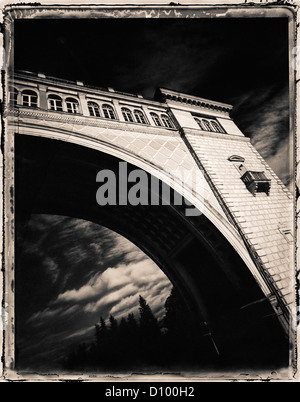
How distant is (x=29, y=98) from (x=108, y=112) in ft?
8.14

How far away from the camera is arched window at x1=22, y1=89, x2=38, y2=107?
7.02 metres

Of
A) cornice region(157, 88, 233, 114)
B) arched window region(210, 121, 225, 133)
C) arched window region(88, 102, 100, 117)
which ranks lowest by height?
arched window region(88, 102, 100, 117)

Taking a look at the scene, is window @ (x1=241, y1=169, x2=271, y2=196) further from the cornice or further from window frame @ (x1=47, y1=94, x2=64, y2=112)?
window frame @ (x1=47, y1=94, x2=64, y2=112)

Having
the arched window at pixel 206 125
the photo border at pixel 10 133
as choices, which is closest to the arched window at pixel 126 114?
the arched window at pixel 206 125

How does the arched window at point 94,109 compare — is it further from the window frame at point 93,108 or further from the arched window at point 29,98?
the arched window at point 29,98

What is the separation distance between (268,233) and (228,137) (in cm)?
463

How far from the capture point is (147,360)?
6.02 m

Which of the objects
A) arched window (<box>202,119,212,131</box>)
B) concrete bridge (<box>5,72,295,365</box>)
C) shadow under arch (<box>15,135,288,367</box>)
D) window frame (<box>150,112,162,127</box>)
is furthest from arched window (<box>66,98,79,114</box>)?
arched window (<box>202,119,212,131</box>)

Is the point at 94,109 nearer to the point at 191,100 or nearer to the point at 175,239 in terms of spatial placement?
the point at 191,100

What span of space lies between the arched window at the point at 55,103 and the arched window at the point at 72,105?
0.82 feet

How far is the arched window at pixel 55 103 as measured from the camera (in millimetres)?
7582

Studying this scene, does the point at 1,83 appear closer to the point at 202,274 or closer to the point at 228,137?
the point at 202,274

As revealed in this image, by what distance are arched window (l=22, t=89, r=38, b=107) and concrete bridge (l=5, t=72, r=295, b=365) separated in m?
0.03
